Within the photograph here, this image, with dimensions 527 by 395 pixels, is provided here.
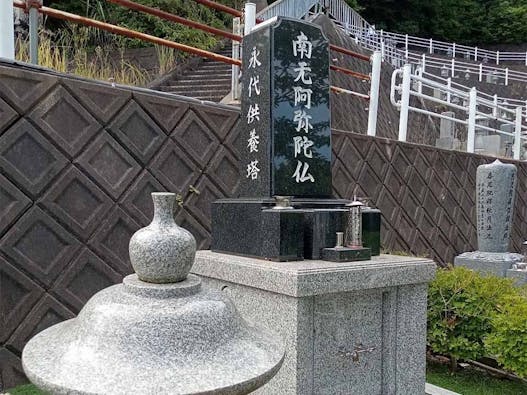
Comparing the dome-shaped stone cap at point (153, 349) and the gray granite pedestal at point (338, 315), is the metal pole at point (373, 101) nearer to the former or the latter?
the gray granite pedestal at point (338, 315)

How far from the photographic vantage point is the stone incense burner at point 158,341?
1616 mm

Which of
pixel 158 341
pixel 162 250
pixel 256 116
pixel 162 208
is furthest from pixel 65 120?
pixel 158 341

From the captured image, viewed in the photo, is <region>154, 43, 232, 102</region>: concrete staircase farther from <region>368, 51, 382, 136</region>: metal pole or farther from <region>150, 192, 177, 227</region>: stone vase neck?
<region>150, 192, 177, 227</region>: stone vase neck

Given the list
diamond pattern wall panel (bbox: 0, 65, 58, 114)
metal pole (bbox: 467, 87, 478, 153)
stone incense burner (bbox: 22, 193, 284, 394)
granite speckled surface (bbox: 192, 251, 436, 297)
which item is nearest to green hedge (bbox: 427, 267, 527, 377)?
granite speckled surface (bbox: 192, 251, 436, 297)

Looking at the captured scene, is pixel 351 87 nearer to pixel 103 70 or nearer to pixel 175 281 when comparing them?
pixel 103 70

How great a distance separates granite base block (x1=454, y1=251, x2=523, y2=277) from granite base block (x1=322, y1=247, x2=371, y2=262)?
4.72 meters

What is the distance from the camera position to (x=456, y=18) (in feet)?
112

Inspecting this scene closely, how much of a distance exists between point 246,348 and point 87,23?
344 cm

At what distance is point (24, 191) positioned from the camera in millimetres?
3582

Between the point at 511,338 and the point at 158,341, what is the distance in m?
3.24

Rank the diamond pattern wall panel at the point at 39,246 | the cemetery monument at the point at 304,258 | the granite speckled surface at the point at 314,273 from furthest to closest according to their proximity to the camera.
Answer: the diamond pattern wall panel at the point at 39,246 → the cemetery monument at the point at 304,258 → the granite speckled surface at the point at 314,273

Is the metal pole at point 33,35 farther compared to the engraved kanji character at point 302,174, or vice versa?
the metal pole at point 33,35

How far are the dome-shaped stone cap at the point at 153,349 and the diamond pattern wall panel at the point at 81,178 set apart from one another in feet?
5.89

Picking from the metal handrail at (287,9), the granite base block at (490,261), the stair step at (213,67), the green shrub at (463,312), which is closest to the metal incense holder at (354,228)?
the green shrub at (463,312)
